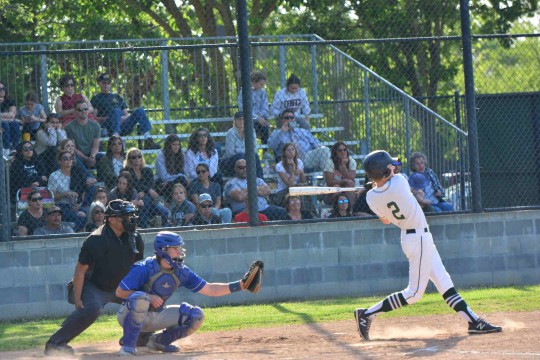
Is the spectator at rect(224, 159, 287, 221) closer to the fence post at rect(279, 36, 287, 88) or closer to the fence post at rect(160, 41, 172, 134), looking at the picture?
the fence post at rect(160, 41, 172, 134)

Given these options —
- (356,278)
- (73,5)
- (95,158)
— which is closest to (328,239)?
(356,278)

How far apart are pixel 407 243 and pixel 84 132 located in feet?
19.1

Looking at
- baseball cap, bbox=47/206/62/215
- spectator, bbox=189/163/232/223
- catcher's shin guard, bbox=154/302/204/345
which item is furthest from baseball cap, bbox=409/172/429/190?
catcher's shin guard, bbox=154/302/204/345

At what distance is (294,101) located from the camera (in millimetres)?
15438

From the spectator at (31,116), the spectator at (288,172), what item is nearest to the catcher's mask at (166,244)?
the spectator at (288,172)

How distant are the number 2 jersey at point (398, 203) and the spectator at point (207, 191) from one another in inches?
158

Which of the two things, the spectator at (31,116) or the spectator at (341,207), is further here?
the spectator at (31,116)

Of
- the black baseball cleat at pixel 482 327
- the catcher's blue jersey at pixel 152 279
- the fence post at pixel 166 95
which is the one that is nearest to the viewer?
the catcher's blue jersey at pixel 152 279

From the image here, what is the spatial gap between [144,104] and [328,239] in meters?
4.59

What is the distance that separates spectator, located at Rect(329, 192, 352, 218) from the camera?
45.0ft

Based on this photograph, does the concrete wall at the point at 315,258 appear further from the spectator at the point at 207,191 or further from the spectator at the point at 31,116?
the spectator at the point at 31,116

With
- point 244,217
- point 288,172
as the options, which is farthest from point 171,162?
point 288,172

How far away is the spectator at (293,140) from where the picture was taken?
14.5m

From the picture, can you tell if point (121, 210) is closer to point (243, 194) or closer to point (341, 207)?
point (243, 194)
